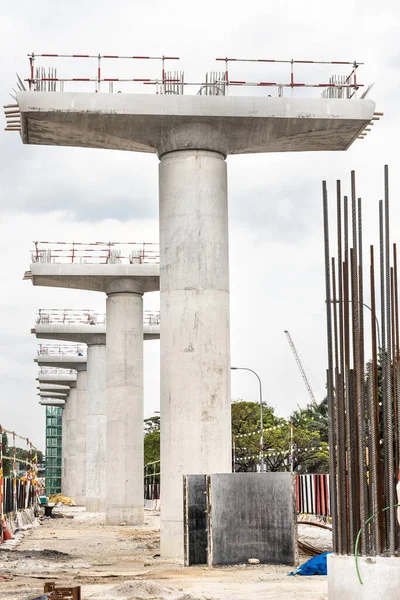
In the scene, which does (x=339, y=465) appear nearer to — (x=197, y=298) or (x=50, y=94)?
(x=197, y=298)

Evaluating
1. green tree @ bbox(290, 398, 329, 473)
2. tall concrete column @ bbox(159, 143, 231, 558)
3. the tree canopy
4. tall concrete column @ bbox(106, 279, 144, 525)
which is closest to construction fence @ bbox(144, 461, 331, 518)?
tall concrete column @ bbox(106, 279, 144, 525)

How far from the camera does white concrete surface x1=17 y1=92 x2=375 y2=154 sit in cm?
2344

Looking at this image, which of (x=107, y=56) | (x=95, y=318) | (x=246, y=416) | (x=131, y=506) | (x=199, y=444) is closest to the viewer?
(x=199, y=444)

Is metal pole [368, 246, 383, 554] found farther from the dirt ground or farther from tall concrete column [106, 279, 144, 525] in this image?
tall concrete column [106, 279, 144, 525]

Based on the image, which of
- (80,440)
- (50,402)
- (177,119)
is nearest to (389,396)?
(177,119)

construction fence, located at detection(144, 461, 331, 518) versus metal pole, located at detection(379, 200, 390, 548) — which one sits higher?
metal pole, located at detection(379, 200, 390, 548)

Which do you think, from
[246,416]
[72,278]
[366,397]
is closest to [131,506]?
[72,278]

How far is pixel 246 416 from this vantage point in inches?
3253

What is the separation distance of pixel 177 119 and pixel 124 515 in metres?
22.4

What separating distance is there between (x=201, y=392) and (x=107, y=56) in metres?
8.31

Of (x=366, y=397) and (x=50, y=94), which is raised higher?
(x=50, y=94)

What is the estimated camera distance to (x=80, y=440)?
239 feet

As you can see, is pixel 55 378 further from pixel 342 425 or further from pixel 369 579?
pixel 369 579

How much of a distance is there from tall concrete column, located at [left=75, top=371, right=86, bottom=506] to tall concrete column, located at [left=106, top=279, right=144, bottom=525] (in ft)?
91.5
